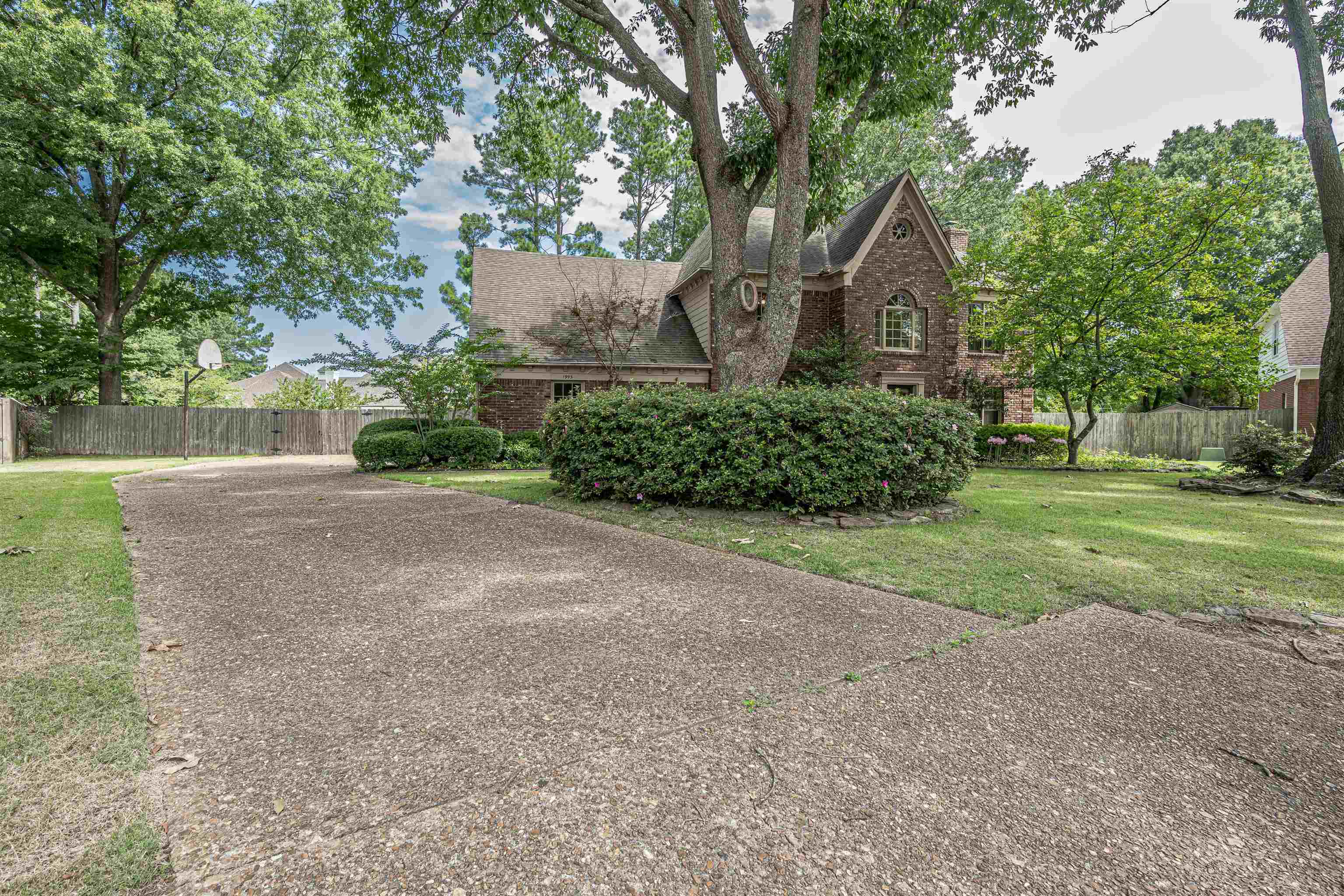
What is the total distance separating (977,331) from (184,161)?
74.7ft

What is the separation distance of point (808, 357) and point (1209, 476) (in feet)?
27.5

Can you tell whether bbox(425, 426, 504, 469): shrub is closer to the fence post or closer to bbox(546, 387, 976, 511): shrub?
bbox(546, 387, 976, 511): shrub

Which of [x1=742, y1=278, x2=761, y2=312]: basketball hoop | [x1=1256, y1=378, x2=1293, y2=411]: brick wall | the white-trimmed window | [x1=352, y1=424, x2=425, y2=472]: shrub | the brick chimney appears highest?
the brick chimney

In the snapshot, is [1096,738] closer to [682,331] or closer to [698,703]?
[698,703]

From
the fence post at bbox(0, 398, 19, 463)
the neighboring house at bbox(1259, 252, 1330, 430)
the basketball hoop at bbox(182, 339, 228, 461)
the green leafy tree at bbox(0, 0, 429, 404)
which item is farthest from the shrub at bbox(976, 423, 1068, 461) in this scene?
the fence post at bbox(0, 398, 19, 463)

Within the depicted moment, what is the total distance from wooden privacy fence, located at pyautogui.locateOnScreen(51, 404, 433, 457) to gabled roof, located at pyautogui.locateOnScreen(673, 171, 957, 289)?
1336 centimetres

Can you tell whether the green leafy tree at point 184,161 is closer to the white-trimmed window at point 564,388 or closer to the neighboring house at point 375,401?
the neighboring house at point 375,401

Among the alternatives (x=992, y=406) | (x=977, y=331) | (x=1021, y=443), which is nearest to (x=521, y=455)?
(x=977, y=331)

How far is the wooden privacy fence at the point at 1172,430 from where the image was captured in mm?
18938

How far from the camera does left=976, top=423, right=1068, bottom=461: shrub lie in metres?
16.5

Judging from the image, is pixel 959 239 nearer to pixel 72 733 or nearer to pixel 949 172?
pixel 949 172

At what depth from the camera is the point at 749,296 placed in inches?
356

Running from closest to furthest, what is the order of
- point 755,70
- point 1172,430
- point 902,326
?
point 755,70 → point 902,326 → point 1172,430

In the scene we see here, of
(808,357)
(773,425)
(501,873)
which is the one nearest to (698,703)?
(501,873)
